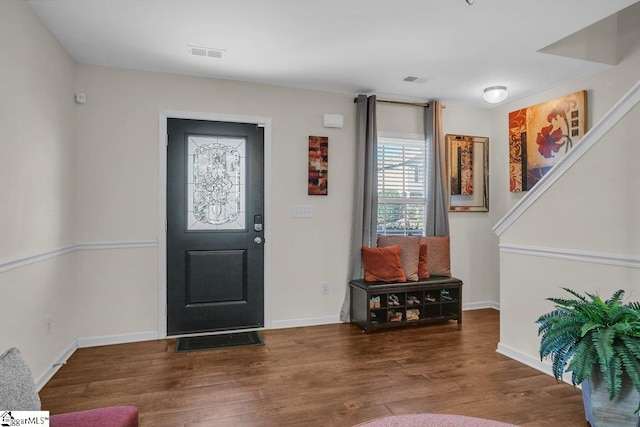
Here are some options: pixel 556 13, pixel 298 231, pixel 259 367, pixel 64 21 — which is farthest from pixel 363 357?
pixel 64 21

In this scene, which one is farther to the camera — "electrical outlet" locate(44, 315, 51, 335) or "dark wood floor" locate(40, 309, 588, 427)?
"electrical outlet" locate(44, 315, 51, 335)

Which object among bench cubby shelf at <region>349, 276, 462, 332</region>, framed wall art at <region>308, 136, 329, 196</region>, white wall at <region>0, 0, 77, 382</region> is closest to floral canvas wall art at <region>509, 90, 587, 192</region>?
bench cubby shelf at <region>349, 276, 462, 332</region>

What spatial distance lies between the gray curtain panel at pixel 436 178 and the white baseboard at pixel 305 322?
152 cm

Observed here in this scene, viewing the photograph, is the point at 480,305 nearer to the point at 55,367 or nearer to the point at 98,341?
the point at 98,341

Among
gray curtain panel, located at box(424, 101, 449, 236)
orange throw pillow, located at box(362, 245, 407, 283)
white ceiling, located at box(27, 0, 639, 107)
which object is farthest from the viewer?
gray curtain panel, located at box(424, 101, 449, 236)

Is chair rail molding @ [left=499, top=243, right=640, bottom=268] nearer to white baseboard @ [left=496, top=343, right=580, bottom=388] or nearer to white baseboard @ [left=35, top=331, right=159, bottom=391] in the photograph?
white baseboard @ [left=496, top=343, right=580, bottom=388]

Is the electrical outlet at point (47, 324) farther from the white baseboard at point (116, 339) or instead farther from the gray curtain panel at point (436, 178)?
the gray curtain panel at point (436, 178)

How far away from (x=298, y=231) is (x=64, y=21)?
8.56ft

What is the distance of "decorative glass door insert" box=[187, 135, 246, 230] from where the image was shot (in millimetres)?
3809

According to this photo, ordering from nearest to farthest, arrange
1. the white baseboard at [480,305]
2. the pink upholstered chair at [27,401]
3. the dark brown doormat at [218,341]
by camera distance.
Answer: the pink upholstered chair at [27,401]
the dark brown doormat at [218,341]
the white baseboard at [480,305]

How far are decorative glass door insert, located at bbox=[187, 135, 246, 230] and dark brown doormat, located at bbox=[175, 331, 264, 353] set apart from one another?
1.05 metres

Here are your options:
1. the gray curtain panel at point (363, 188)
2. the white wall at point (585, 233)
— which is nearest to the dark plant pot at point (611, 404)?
the white wall at point (585, 233)

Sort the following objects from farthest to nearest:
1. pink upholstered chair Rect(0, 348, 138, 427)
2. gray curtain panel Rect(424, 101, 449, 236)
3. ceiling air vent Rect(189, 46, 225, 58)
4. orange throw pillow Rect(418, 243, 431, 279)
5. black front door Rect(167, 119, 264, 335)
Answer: gray curtain panel Rect(424, 101, 449, 236) < orange throw pillow Rect(418, 243, 431, 279) < black front door Rect(167, 119, 264, 335) < ceiling air vent Rect(189, 46, 225, 58) < pink upholstered chair Rect(0, 348, 138, 427)

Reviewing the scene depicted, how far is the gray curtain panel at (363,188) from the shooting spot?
4.26 metres
